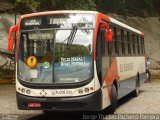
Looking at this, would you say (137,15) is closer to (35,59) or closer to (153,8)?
(153,8)

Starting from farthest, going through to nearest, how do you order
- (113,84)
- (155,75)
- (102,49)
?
(155,75) < (113,84) < (102,49)

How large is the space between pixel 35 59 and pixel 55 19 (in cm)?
124

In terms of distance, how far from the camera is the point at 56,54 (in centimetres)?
1224

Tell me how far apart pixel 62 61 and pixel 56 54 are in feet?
0.85

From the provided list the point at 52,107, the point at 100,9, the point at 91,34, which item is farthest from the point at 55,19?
the point at 100,9

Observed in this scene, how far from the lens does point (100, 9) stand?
1594 inches

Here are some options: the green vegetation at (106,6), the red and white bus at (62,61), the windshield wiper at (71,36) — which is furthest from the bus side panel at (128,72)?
the green vegetation at (106,6)

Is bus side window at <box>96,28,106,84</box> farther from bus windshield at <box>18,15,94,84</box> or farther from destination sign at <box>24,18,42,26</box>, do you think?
destination sign at <box>24,18,42,26</box>

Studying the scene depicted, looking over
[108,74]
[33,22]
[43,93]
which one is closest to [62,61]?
[43,93]

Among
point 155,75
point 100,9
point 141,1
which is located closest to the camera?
point 155,75

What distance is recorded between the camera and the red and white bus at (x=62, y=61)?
11914 mm

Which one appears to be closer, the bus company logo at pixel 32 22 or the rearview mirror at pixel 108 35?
the rearview mirror at pixel 108 35

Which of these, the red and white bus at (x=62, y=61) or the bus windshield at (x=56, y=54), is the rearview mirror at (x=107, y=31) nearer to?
the red and white bus at (x=62, y=61)

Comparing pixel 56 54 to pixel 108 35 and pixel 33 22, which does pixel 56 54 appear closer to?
pixel 33 22
